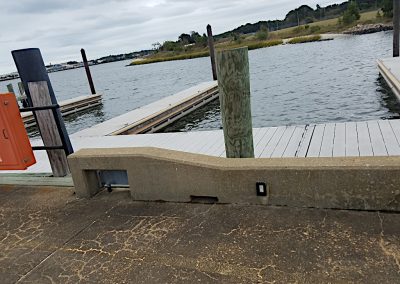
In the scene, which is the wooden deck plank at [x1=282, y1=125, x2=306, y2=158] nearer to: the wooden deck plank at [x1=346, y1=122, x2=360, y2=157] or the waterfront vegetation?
the wooden deck plank at [x1=346, y1=122, x2=360, y2=157]

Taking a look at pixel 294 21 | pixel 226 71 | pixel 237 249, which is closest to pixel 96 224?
pixel 237 249

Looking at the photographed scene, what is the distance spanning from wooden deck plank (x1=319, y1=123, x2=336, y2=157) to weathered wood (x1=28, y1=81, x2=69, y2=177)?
4.30 metres

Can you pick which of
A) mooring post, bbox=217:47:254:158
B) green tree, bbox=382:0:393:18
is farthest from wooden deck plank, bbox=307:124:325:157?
green tree, bbox=382:0:393:18

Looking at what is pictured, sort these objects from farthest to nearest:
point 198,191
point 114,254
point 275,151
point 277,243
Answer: point 275,151 < point 198,191 < point 114,254 < point 277,243

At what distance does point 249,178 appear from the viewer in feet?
10.5

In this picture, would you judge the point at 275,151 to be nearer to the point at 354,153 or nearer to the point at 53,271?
the point at 354,153

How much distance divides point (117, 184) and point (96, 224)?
751mm

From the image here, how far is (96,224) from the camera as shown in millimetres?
3441

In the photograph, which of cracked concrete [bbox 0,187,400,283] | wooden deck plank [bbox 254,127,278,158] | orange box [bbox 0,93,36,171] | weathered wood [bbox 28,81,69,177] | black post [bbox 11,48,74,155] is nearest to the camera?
cracked concrete [bbox 0,187,400,283]

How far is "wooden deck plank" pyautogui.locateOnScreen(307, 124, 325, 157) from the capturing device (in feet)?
19.9

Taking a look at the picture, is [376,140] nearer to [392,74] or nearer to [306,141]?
[306,141]

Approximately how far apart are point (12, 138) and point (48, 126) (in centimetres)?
50

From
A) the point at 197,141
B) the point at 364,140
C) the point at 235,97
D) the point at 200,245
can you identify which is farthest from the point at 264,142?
the point at 200,245

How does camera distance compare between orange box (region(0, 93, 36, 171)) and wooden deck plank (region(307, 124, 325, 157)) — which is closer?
orange box (region(0, 93, 36, 171))
